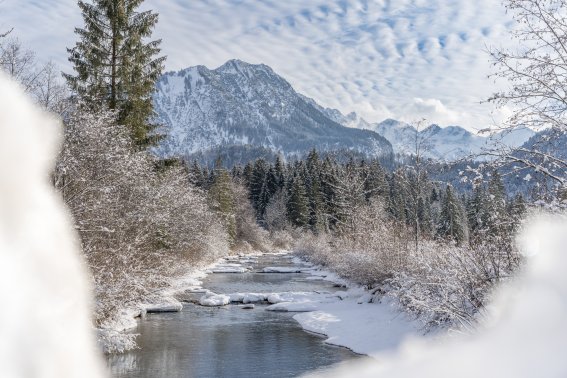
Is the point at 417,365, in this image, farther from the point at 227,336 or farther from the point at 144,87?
the point at 144,87

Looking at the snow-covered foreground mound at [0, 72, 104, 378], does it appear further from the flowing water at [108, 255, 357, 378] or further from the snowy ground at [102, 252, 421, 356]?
the snowy ground at [102, 252, 421, 356]

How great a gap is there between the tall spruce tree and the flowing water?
9054 mm

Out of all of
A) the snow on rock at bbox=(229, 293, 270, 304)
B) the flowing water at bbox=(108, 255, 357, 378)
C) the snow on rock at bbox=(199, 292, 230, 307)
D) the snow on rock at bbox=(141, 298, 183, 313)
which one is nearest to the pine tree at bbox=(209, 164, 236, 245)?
the snow on rock at bbox=(229, 293, 270, 304)

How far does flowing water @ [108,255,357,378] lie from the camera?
13.4 metres

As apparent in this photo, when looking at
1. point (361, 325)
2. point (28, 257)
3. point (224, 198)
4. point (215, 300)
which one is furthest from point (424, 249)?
point (224, 198)

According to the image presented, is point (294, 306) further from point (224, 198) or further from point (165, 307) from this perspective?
point (224, 198)

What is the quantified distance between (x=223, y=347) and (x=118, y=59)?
1483 cm

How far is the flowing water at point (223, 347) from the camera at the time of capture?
1341cm

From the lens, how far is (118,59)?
23.7 metres

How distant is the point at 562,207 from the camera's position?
6.60m

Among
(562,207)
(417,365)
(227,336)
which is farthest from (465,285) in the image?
(417,365)

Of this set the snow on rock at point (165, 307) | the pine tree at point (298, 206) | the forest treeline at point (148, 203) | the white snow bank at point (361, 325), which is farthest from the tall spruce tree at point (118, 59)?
the pine tree at point (298, 206)

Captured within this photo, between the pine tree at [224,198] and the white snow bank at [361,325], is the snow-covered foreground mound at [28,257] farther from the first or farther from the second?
the pine tree at [224,198]

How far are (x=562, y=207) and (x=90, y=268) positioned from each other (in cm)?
1260
